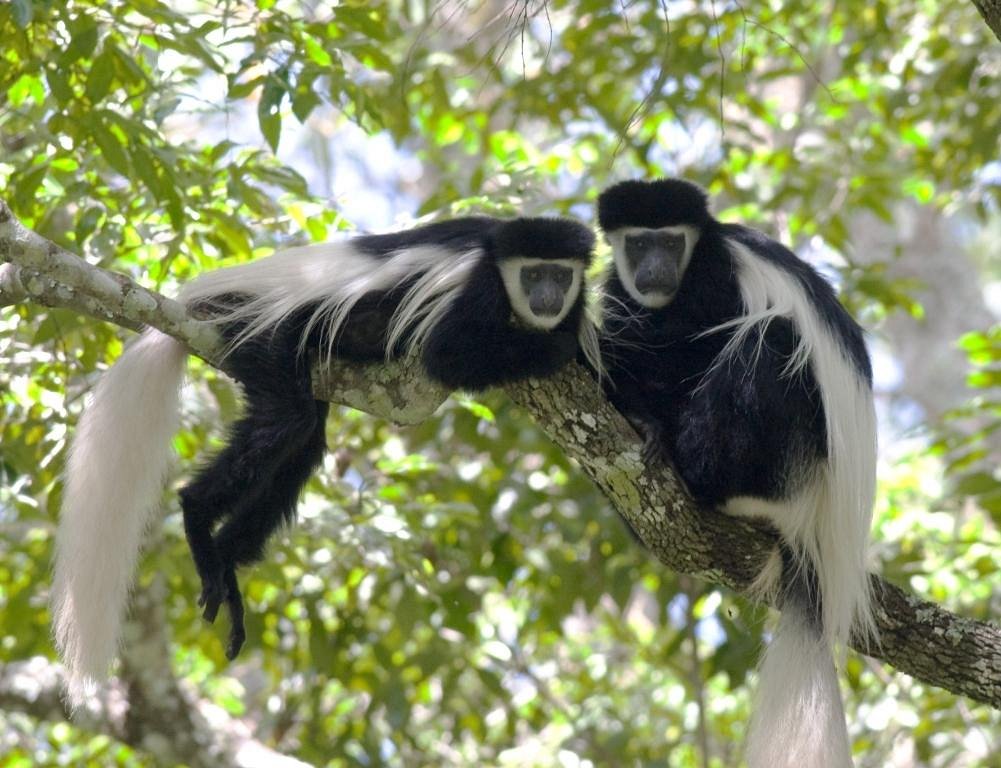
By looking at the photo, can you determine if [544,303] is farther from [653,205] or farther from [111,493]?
[111,493]

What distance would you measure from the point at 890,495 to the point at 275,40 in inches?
92.4

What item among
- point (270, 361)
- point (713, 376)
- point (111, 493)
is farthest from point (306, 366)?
point (713, 376)

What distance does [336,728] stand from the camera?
373cm

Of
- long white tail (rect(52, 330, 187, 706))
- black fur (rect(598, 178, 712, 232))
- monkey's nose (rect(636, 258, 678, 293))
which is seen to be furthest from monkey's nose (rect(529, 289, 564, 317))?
long white tail (rect(52, 330, 187, 706))

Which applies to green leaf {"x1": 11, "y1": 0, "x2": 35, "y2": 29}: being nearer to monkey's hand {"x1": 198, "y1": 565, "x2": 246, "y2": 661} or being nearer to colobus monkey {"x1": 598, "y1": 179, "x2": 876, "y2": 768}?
monkey's hand {"x1": 198, "y1": 565, "x2": 246, "y2": 661}

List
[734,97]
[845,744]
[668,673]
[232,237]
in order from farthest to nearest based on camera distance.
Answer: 1. [668,673]
2. [734,97]
3. [232,237]
4. [845,744]

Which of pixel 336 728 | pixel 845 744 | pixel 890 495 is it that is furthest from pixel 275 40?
pixel 890 495

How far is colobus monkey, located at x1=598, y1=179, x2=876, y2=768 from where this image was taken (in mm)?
2395

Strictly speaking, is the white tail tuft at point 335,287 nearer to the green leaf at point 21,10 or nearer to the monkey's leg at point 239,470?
the monkey's leg at point 239,470

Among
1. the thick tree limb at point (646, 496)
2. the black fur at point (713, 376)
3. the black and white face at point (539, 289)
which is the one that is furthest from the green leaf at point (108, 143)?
the black fur at point (713, 376)

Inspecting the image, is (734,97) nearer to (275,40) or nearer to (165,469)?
(275,40)

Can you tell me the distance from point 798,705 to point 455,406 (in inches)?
54.3

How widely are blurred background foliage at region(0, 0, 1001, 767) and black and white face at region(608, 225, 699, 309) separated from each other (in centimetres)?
18

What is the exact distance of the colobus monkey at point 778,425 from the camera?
239 centimetres
